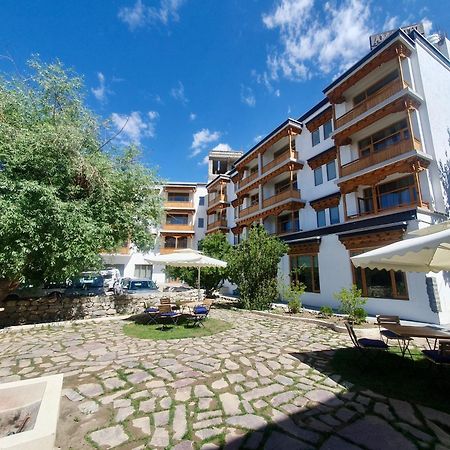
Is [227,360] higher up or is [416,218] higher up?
[416,218]

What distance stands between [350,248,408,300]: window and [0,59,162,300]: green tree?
1158cm

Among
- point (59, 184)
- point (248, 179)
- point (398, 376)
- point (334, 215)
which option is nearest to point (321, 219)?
point (334, 215)

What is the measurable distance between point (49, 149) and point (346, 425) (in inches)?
473

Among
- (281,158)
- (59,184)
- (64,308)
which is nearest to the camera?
(59,184)

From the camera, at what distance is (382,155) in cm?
→ 1359

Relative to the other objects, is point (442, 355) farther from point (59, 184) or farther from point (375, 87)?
point (375, 87)

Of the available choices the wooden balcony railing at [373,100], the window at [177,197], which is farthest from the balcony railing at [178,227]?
the wooden balcony railing at [373,100]

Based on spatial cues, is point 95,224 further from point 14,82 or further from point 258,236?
point 258,236

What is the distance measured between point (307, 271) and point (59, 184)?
1487cm

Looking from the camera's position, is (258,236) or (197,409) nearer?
(197,409)

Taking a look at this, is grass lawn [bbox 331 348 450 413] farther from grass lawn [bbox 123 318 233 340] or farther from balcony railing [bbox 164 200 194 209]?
balcony railing [bbox 164 200 194 209]

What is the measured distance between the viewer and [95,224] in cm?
1039

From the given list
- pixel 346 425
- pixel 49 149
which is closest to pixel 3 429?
pixel 346 425

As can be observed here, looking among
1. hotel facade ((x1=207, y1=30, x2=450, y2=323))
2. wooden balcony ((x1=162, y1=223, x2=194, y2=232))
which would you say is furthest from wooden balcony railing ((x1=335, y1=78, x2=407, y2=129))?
wooden balcony ((x1=162, y1=223, x2=194, y2=232))
